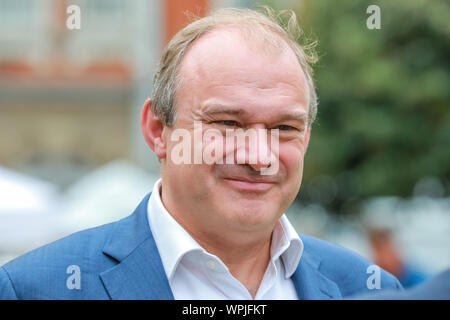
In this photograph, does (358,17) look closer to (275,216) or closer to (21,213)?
→ (21,213)

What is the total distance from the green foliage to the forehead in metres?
7.41

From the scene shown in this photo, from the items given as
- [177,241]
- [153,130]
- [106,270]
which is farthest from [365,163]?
[106,270]

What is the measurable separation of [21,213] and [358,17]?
5391mm

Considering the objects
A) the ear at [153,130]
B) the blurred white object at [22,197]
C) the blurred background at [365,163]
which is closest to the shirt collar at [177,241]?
the ear at [153,130]

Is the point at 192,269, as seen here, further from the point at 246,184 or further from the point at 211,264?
the point at 246,184

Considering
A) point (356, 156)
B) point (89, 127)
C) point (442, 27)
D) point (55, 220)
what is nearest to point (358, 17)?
point (442, 27)

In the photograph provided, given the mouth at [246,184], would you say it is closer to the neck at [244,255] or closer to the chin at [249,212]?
the chin at [249,212]

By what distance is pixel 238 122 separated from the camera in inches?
85.2

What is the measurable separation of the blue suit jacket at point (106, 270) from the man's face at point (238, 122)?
19 cm

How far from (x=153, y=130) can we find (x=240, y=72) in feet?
1.26

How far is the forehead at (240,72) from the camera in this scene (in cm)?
218

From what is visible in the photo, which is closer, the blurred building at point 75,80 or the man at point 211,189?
the man at point 211,189

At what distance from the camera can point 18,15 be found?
19.0m

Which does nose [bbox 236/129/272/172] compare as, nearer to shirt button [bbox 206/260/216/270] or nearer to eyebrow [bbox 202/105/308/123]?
eyebrow [bbox 202/105/308/123]
